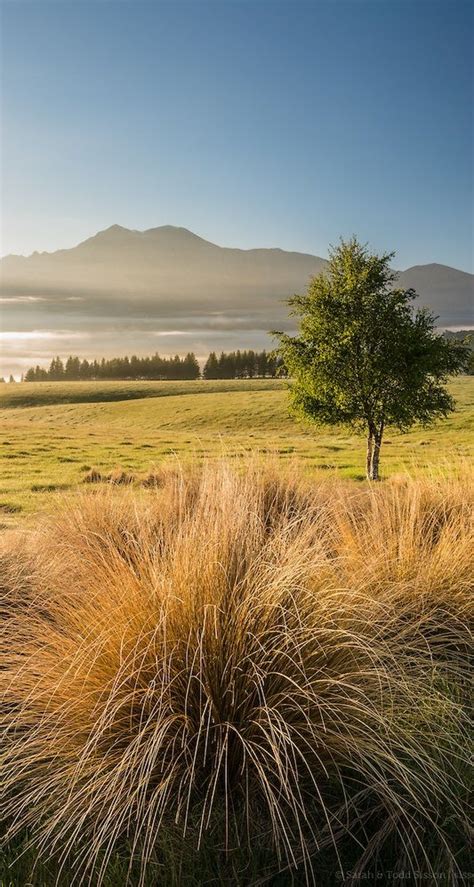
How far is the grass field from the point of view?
62.6ft

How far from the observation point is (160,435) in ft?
158

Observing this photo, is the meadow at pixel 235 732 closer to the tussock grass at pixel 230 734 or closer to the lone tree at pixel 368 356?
the tussock grass at pixel 230 734

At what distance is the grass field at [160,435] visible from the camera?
62.6 ft

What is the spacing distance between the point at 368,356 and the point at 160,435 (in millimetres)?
25700

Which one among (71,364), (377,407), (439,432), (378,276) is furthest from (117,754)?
(71,364)

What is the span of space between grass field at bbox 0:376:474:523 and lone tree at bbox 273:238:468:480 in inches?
69.5

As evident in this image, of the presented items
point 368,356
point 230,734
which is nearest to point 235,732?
point 230,734

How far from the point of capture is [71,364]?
12862 centimetres

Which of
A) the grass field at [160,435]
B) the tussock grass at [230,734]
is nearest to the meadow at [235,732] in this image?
the tussock grass at [230,734]

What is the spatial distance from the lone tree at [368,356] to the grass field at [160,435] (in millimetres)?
1766

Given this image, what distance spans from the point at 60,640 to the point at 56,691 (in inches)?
14.3

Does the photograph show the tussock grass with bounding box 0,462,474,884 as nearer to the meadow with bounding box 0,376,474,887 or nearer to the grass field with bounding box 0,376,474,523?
the meadow with bounding box 0,376,474,887

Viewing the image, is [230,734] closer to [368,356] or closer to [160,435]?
[368,356]

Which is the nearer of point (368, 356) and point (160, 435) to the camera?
point (368, 356)
